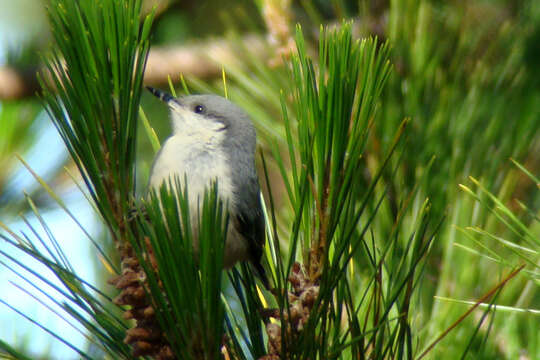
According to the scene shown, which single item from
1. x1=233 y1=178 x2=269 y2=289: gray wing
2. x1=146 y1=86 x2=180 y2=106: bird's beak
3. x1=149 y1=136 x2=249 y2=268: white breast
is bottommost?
x1=233 y1=178 x2=269 y2=289: gray wing

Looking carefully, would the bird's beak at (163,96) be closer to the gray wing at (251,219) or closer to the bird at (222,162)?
the bird at (222,162)

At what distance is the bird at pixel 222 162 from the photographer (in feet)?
5.42

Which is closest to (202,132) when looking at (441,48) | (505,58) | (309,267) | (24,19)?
(441,48)

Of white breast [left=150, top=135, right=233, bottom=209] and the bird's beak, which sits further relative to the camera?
the bird's beak

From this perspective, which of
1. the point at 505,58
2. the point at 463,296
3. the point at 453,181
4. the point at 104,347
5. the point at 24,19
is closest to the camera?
the point at 104,347

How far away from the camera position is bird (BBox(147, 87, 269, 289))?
5.42 ft

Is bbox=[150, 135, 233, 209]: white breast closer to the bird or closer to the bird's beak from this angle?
the bird

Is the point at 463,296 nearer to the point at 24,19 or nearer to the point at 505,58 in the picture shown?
the point at 505,58

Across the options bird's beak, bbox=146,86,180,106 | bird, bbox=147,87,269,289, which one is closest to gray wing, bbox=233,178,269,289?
bird, bbox=147,87,269,289

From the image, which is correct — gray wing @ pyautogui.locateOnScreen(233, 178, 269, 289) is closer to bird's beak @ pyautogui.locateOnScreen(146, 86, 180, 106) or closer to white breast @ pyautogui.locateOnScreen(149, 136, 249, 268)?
white breast @ pyautogui.locateOnScreen(149, 136, 249, 268)

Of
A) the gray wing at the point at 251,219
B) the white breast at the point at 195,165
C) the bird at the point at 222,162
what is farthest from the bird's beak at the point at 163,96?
the gray wing at the point at 251,219

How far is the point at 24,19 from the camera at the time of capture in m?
3.37

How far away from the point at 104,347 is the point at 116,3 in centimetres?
54

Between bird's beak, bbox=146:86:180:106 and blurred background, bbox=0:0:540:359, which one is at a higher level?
bird's beak, bbox=146:86:180:106
